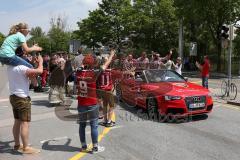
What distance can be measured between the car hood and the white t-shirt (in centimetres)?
453

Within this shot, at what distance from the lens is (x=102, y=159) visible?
7.15 metres

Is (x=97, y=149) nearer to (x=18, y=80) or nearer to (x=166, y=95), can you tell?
(x=18, y=80)

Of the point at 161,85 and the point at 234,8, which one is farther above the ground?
the point at 234,8

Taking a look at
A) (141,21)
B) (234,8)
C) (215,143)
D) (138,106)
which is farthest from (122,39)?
(215,143)

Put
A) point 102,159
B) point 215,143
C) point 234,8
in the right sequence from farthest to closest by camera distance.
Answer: point 234,8
point 215,143
point 102,159

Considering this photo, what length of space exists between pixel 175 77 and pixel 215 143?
4.33m

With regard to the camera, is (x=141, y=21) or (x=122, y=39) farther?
(x=122, y=39)

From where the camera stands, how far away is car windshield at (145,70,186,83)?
39.9 ft

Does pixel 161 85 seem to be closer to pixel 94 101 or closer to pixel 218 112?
pixel 218 112

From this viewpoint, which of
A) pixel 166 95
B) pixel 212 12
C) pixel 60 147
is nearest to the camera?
pixel 60 147

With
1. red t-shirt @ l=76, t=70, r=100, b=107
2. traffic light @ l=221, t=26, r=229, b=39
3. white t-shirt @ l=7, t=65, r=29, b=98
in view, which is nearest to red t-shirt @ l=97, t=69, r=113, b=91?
red t-shirt @ l=76, t=70, r=100, b=107

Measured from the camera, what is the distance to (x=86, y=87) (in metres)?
7.58

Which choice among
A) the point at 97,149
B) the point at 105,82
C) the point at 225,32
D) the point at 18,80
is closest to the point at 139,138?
the point at 97,149

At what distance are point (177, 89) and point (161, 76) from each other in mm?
1355
